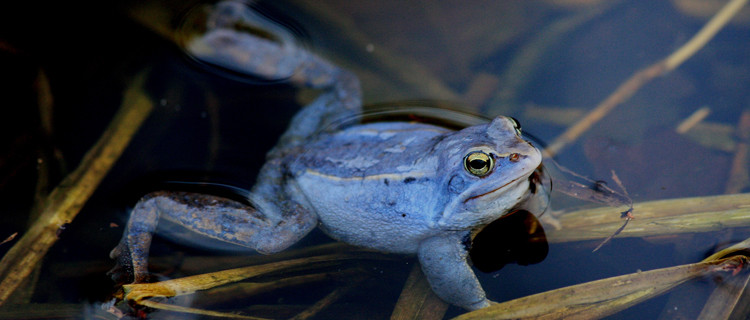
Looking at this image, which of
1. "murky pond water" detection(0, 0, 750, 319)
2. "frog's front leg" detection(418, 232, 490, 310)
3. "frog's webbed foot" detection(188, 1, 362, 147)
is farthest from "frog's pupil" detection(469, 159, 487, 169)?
"frog's webbed foot" detection(188, 1, 362, 147)

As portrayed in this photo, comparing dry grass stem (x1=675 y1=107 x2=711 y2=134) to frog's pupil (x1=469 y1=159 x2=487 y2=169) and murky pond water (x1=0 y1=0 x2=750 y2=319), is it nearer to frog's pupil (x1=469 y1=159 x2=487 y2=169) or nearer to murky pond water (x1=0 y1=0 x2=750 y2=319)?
murky pond water (x1=0 y1=0 x2=750 y2=319)

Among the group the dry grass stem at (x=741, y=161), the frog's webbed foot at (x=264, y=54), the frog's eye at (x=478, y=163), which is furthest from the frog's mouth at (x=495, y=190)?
the dry grass stem at (x=741, y=161)

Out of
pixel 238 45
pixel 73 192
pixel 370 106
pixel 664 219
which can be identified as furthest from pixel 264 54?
pixel 664 219

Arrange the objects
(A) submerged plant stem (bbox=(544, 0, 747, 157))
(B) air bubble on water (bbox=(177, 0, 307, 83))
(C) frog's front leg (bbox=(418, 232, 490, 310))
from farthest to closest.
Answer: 1. (B) air bubble on water (bbox=(177, 0, 307, 83))
2. (A) submerged plant stem (bbox=(544, 0, 747, 157))
3. (C) frog's front leg (bbox=(418, 232, 490, 310))

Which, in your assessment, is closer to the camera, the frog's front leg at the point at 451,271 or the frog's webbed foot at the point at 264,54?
the frog's front leg at the point at 451,271

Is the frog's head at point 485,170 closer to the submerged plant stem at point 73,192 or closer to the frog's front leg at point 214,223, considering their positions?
the frog's front leg at point 214,223
